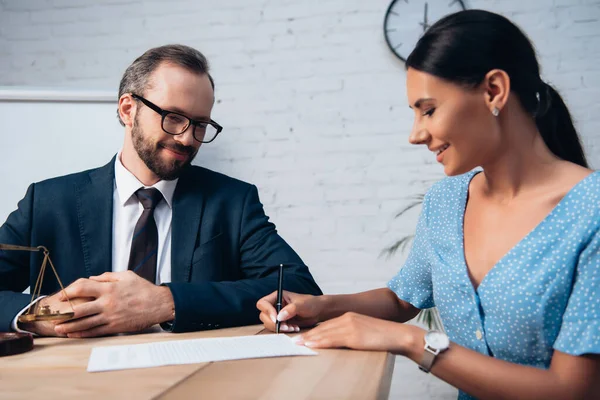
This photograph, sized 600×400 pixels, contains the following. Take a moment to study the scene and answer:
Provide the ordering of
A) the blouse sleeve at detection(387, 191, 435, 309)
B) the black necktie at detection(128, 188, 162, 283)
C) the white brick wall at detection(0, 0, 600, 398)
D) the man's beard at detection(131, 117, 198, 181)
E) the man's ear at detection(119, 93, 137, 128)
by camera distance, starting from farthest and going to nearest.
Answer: the white brick wall at detection(0, 0, 600, 398) → the man's ear at detection(119, 93, 137, 128) → the man's beard at detection(131, 117, 198, 181) → the black necktie at detection(128, 188, 162, 283) → the blouse sleeve at detection(387, 191, 435, 309)

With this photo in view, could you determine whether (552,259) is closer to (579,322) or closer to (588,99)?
(579,322)

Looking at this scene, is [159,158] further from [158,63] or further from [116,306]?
[116,306]

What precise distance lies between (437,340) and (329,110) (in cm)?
196

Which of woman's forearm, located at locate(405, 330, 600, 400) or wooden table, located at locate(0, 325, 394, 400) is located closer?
wooden table, located at locate(0, 325, 394, 400)

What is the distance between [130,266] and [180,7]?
5.79 feet

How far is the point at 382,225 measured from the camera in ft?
9.14

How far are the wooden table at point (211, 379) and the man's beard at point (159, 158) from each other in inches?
Answer: 32.1

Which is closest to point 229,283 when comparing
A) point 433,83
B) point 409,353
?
point 409,353

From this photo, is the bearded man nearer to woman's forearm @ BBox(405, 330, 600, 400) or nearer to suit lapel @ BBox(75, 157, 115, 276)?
suit lapel @ BBox(75, 157, 115, 276)

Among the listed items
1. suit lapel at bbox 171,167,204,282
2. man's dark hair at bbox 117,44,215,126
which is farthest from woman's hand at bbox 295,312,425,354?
→ man's dark hair at bbox 117,44,215,126

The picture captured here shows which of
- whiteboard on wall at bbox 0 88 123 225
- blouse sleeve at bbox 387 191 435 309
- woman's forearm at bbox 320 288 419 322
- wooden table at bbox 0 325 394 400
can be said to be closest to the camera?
wooden table at bbox 0 325 394 400

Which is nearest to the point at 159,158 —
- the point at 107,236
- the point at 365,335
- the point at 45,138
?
the point at 107,236

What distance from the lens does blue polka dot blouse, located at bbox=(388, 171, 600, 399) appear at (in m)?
0.99

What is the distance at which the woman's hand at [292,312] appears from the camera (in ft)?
3.97
